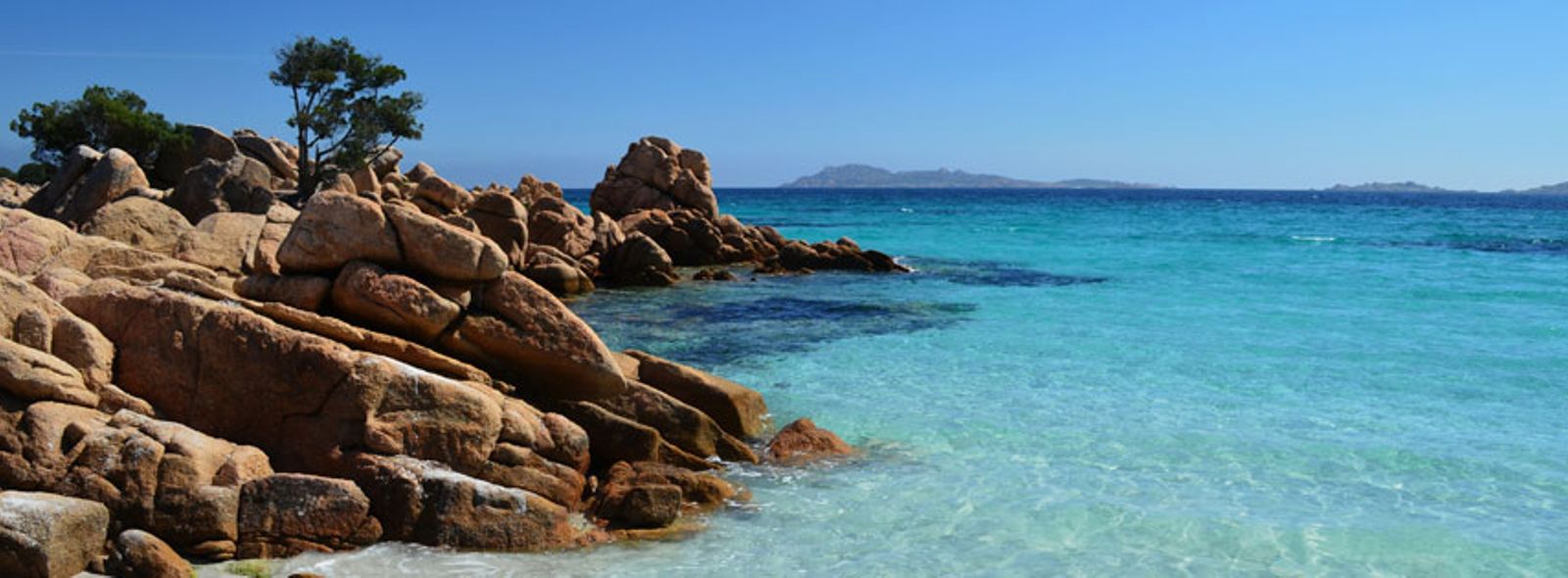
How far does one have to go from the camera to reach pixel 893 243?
2753 inches

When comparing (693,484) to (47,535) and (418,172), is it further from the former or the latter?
(418,172)

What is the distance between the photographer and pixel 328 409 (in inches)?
502

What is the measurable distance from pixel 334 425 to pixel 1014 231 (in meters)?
74.0

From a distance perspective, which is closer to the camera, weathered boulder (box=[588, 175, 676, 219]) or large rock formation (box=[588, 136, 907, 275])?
large rock formation (box=[588, 136, 907, 275])

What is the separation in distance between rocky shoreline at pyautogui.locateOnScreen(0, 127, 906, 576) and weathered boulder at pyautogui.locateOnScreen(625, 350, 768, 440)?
0.03 m

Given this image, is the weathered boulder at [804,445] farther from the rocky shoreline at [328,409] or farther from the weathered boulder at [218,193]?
the weathered boulder at [218,193]

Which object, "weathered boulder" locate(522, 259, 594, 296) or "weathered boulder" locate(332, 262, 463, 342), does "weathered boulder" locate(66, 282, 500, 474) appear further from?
"weathered boulder" locate(522, 259, 594, 296)

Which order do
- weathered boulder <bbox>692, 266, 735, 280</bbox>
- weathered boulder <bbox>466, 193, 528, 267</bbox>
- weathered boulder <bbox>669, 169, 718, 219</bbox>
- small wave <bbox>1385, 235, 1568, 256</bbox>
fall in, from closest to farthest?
weathered boulder <bbox>466, 193, 528, 267</bbox>
weathered boulder <bbox>692, 266, 735, 280</bbox>
weathered boulder <bbox>669, 169, 718, 219</bbox>
small wave <bbox>1385, 235, 1568, 256</bbox>

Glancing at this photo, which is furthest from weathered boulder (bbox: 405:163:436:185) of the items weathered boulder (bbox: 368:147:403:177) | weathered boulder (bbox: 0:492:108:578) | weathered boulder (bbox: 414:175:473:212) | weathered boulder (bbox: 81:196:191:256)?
weathered boulder (bbox: 0:492:108:578)

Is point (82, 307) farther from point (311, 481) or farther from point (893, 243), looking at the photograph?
point (893, 243)

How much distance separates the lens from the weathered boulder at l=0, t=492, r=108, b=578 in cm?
991

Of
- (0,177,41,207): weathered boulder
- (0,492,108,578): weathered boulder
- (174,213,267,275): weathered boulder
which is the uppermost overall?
(0,177,41,207): weathered boulder

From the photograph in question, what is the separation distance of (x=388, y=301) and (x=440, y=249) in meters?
0.88

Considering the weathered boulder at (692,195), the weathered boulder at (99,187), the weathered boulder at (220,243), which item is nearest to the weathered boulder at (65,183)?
the weathered boulder at (99,187)
